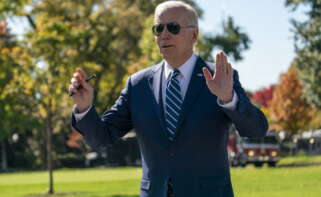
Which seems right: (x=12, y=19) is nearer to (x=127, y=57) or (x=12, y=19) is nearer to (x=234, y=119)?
(x=234, y=119)

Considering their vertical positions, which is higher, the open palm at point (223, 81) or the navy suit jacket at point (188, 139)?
the open palm at point (223, 81)

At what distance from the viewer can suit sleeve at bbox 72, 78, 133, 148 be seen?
4422mm

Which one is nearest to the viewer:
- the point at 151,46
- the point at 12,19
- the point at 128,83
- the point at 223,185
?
the point at 223,185

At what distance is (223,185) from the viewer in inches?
171

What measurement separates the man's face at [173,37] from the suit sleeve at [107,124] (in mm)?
419

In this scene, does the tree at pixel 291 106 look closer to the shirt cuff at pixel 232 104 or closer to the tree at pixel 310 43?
the tree at pixel 310 43

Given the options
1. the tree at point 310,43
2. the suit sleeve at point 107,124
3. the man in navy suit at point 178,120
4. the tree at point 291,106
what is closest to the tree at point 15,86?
the suit sleeve at point 107,124

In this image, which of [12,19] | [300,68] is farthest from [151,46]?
[12,19]

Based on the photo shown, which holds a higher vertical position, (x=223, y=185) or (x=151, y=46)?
(x=151, y=46)

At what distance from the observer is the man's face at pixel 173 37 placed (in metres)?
4.38

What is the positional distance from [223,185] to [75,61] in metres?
20.8

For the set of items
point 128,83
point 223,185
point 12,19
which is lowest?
point 223,185

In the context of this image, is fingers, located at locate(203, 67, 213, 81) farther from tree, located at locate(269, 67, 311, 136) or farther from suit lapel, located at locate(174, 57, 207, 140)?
tree, located at locate(269, 67, 311, 136)

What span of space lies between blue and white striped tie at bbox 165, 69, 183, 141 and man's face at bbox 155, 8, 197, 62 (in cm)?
14
